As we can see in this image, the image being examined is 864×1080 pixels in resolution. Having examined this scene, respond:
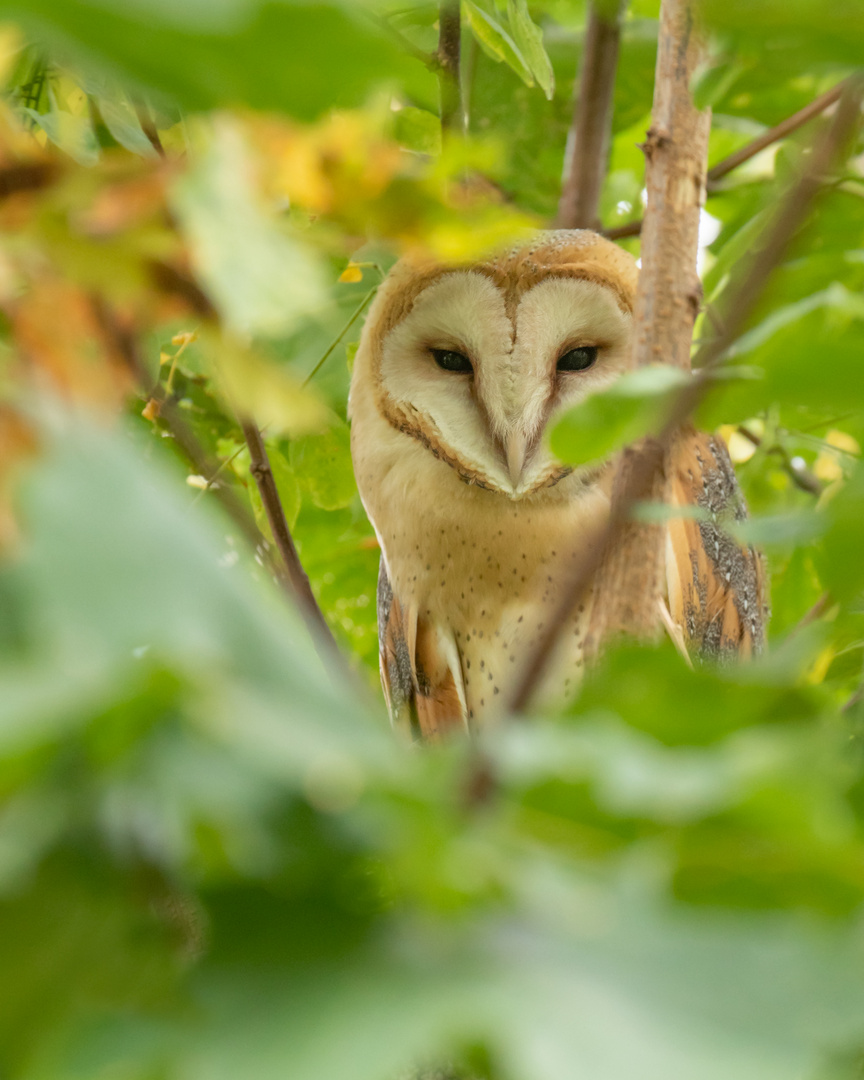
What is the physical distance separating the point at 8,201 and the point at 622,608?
0.38m

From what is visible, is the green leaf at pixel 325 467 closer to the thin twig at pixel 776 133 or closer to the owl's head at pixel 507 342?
the owl's head at pixel 507 342

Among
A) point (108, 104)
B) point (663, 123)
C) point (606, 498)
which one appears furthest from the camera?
point (606, 498)

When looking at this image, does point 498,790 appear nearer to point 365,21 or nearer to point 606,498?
point 365,21

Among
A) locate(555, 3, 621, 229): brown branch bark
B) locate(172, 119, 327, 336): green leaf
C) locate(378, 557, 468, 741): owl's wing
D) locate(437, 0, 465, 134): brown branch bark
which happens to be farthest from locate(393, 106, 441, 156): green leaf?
locate(172, 119, 327, 336): green leaf

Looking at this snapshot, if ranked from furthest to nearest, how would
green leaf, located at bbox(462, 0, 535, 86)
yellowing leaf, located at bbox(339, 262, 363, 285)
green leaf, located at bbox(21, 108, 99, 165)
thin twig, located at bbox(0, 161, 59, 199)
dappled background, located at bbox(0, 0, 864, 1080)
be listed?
yellowing leaf, located at bbox(339, 262, 363, 285)
green leaf, located at bbox(462, 0, 535, 86)
green leaf, located at bbox(21, 108, 99, 165)
thin twig, located at bbox(0, 161, 59, 199)
dappled background, located at bbox(0, 0, 864, 1080)

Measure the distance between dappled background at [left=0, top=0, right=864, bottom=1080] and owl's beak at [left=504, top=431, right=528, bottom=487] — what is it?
0.92m

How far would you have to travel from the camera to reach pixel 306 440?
1.41 meters

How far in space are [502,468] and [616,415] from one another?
0.96 m

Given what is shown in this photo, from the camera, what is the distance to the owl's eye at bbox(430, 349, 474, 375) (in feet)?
4.49

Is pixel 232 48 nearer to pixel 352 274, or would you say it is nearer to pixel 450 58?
pixel 352 274

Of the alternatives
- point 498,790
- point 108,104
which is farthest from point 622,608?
point 108,104

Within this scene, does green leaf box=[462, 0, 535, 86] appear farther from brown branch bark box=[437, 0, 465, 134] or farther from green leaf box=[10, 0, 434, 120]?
green leaf box=[10, 0, 434, 120]

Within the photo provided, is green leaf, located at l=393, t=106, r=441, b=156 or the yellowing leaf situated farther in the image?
green leaf, located at l=393, t=106, r=441, b=156

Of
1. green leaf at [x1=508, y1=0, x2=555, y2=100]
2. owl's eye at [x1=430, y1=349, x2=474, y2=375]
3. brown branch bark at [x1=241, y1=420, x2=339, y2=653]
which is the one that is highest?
owl's eye at [x1=430, y1=349, x2=474, y2=375]
